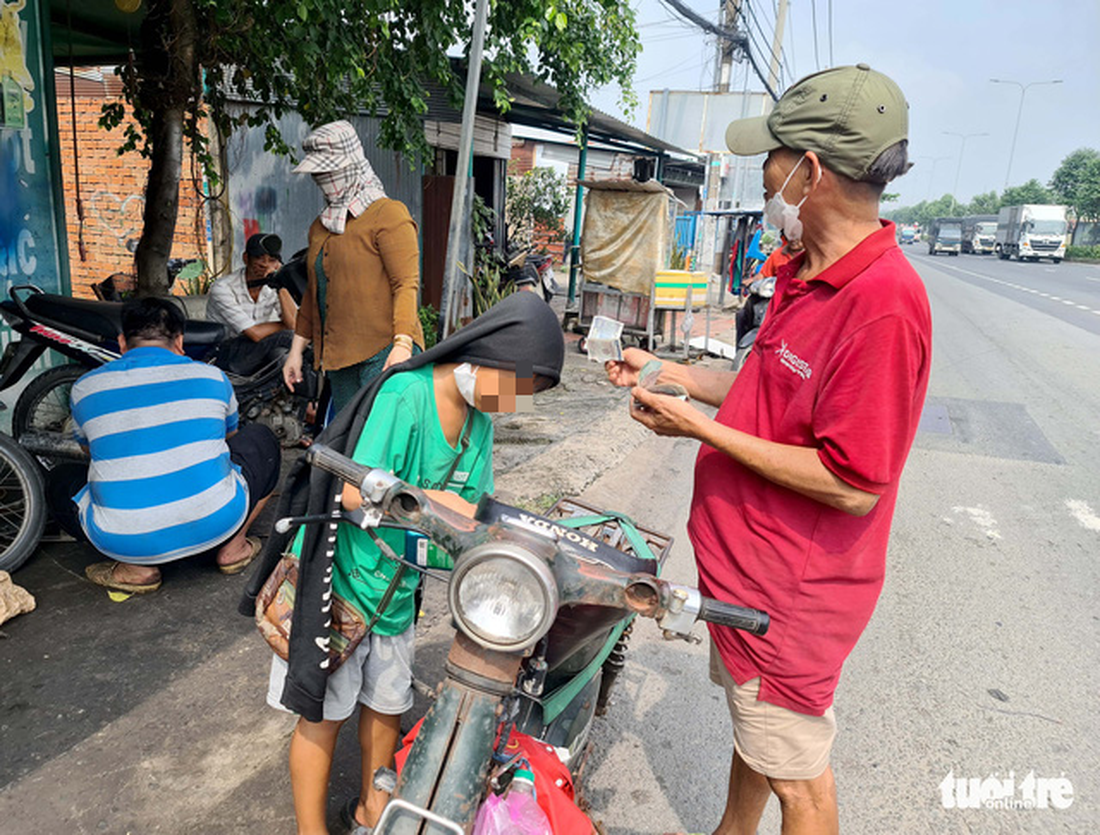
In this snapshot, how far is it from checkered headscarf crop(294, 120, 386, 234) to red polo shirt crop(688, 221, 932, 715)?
235cm

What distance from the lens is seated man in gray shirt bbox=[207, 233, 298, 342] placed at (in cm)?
531

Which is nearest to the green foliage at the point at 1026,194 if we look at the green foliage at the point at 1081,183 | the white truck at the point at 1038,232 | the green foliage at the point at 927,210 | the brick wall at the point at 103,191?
the green foliage at the point at 1081,183

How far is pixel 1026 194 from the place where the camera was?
6700 centimetres

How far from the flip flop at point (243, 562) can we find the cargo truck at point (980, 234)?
51.7m

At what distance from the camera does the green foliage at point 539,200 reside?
16469 mm

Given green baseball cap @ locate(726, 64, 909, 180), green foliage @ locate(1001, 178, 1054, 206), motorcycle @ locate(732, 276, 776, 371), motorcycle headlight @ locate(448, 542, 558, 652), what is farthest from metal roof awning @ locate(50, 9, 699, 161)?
green foliage @ locate(1001, 178, 1054, 206)

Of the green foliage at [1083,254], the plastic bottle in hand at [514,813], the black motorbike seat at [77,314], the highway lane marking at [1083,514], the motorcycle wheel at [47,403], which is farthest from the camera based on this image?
the green foliage at [1083,254]

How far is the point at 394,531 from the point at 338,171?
2.16 metres

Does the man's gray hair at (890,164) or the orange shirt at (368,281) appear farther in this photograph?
the orange shirt at (368,281)

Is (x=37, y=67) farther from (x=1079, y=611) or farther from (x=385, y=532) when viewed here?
(x=1079, y=611)

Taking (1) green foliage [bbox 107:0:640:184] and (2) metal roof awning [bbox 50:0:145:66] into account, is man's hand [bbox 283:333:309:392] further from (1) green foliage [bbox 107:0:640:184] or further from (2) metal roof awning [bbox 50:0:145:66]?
(2) metal roof awning [bbox 50:0:145:66]

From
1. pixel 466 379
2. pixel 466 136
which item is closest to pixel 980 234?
pixel 466 136

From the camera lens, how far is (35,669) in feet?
9.41

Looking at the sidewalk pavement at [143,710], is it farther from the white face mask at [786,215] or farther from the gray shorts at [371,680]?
the white face mask at [786,215]
